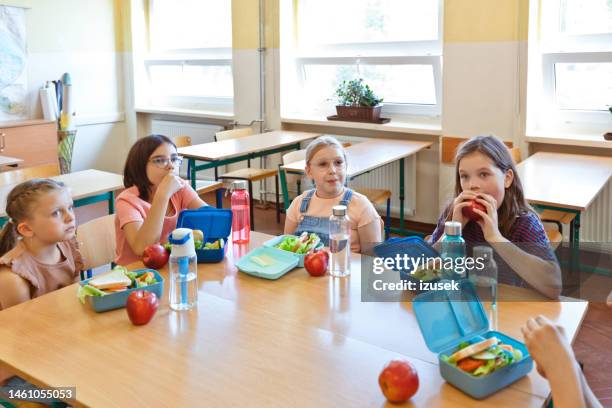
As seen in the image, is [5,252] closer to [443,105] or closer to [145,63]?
[443,105]

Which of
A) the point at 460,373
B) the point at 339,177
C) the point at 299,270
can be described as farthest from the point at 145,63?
the point at 460,373

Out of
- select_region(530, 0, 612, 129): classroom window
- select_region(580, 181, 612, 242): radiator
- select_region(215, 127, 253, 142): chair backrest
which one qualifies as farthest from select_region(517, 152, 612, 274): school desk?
select_region(215, 127, 253, 142): chair backrest

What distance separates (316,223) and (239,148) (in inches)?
91.3

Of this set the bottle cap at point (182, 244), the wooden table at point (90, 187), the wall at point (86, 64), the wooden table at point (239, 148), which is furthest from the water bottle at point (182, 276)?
the wall at point (86, 64)

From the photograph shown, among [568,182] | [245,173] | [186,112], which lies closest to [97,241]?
[568,182]

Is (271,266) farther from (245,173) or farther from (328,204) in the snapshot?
(245,173)

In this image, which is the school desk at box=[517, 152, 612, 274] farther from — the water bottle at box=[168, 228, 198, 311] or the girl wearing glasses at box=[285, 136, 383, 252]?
the water bottle at box=[168, 228, 198, 311]

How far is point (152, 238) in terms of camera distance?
83.1 inches

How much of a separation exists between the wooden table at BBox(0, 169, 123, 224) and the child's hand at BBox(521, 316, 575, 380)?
263cm

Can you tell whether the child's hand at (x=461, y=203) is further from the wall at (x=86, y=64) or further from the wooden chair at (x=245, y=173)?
the wall at (x=86, y=64)

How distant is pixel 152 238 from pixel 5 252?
457 millimetres

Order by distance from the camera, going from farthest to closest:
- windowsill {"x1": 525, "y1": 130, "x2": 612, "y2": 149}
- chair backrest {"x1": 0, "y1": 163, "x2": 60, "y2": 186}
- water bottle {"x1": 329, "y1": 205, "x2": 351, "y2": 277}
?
windowsill {"x1": 525, "y1": 130, "x2": 612, "y2": 149} → chair backrest {"x1": 0, "y1": 163, "x2": 60, "y2": 186} → water bottle {"x1": 329, "y1": 205, "x2": 351, "y2": 277}

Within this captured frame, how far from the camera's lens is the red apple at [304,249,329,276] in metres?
1.80

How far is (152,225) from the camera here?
2.11 meters
